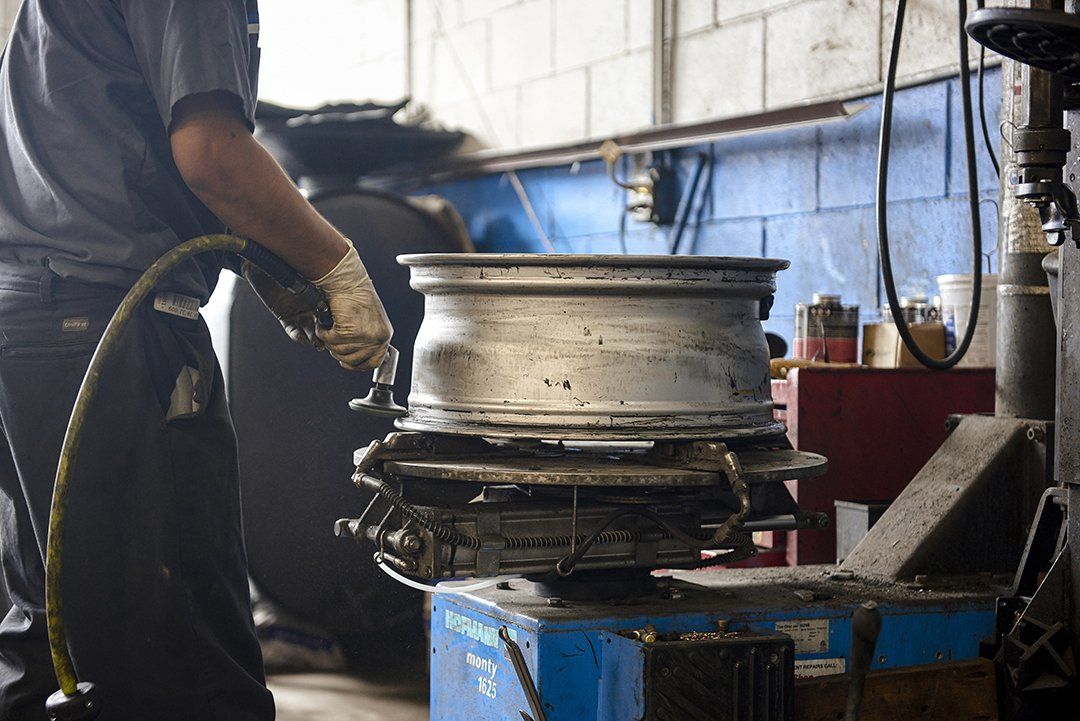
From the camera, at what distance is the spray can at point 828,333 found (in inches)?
91.7

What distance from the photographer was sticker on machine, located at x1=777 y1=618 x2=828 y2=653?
146cm

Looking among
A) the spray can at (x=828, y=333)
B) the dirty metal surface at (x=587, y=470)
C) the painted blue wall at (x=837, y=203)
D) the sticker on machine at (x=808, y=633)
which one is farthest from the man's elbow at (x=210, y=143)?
the painted blue wall at (x=837, y=203)

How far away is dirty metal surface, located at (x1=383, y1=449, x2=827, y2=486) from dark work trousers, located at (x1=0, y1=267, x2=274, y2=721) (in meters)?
0.42

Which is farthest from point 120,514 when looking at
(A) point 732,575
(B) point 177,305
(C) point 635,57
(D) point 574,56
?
(D) point 574,56

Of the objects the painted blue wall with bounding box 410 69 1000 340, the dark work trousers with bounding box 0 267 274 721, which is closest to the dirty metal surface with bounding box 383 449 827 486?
the dark work trousers with bounding box 0 267 274 721

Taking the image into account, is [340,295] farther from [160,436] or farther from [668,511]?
[668,511]

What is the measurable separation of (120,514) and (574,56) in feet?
9.14

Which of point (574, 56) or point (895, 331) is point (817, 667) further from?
point (574, 56)

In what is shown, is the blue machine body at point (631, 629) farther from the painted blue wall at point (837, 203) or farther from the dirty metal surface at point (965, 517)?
the painted blue wall at point (837, 203)

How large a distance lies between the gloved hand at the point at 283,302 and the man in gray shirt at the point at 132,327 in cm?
7

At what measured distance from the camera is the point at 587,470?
133cm

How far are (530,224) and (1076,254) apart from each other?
2.85 m

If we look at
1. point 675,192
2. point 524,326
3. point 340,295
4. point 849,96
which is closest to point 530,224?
point 675,192

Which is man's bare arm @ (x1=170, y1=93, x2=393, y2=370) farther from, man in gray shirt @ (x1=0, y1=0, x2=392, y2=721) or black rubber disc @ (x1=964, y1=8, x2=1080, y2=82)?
black rubber disc @ (x1=964, y1=8, x2=1080, y2=82)
